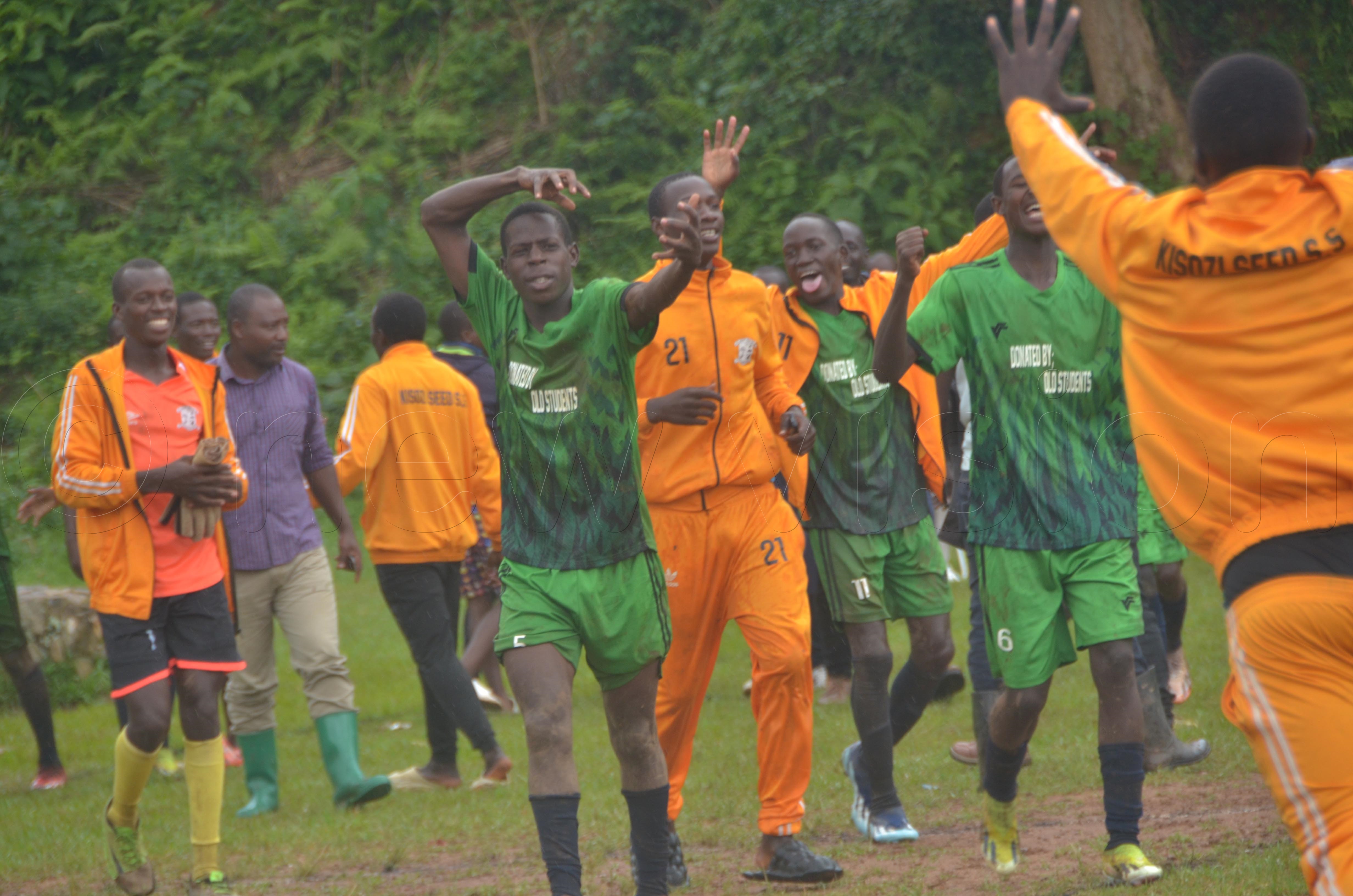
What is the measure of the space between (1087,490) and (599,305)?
1978 millimetres

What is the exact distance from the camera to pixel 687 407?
5.48m

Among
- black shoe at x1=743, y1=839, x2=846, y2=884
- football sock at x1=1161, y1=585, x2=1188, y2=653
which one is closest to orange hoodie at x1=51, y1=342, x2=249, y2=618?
black shoe at x1=743, y1=839, x2=846, y2=884

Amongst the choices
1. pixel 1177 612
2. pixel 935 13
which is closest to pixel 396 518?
pixel 1177 612

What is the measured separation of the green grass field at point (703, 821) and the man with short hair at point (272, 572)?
1.12 ft

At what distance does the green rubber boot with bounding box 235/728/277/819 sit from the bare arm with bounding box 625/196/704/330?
4097mm

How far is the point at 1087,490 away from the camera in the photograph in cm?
516

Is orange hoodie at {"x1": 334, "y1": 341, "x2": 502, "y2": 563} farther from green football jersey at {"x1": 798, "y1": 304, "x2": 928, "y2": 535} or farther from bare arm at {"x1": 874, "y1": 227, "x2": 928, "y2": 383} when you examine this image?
bare arm at {"x1": 874, "y1": 227, "x2": 928, "y2": 383}

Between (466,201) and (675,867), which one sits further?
(675,867)

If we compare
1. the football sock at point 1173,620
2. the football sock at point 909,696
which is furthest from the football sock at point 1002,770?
the football sock at point 1173,620

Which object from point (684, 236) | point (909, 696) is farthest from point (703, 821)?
point (684, 236)

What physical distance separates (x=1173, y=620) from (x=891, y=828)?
10.9ft

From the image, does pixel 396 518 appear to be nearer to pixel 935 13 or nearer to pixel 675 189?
pixel 675 189

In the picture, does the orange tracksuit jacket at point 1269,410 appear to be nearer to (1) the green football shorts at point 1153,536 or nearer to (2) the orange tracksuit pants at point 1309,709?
(2) the orange tracksuit pants at point 1309,709

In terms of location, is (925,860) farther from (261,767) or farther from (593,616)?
(261,767)
